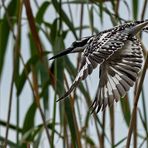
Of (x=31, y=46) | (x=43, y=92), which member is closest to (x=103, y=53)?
(x=43, y=92)

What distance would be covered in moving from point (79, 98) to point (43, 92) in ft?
0.48

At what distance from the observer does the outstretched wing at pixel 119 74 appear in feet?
5.40

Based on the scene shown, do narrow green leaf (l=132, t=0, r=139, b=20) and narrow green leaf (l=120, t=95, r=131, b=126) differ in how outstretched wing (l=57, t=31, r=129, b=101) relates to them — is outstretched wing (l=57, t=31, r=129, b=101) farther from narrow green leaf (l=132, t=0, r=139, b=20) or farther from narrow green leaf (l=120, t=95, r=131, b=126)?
narrow green leaf (l=120, t=95, r=131, b=126)

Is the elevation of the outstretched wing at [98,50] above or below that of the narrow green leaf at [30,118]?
above

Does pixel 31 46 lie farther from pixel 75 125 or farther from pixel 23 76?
pixel 75 125

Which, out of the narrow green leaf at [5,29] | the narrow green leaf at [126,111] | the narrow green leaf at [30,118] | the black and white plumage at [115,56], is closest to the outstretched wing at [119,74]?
the black and white plumage at [115,56]

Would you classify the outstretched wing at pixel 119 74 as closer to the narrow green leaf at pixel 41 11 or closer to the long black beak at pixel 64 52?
the long black beak at pixel 64 52

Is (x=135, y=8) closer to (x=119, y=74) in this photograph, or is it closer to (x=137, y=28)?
(x=137, y=28)

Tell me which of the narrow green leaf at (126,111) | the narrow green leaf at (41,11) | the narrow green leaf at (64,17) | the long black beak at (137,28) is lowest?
the narrow green leaf at (126,111)

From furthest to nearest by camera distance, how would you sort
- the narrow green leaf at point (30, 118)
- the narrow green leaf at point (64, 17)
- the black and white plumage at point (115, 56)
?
the narrow green leaf at point (30, 118) → the narrow green leaf at point (64, 17) → the black and white plumage at point (115, 56)

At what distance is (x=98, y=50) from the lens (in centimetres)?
153

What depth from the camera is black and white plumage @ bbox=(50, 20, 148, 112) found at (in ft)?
5.19

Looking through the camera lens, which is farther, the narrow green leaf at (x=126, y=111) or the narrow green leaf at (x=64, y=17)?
the narrow green leaf at (x=126, y=111)

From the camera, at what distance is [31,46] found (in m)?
1.99
